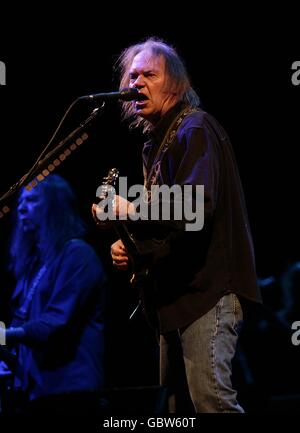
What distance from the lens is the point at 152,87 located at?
2951mm

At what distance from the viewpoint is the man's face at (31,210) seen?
471cm

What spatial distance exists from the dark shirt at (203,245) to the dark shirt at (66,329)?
Result: 166 cm

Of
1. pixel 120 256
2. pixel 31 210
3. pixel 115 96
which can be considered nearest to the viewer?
pixel 120 256

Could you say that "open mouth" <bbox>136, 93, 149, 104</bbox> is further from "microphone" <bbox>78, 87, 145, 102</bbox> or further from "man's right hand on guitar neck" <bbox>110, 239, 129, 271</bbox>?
"man's right hand on guitar neck" <bbox>110, 239, 129, 271</bbox>

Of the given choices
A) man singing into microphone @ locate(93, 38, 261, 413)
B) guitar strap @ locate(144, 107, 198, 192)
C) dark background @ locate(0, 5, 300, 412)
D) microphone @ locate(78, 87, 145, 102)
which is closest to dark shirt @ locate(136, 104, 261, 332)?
man singing into microphone @ locate(93, 38, 261, 413)

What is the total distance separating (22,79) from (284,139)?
2.30 m

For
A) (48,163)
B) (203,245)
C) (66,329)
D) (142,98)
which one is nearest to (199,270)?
(203,245)

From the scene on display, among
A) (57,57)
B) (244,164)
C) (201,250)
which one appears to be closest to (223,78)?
(244,164)

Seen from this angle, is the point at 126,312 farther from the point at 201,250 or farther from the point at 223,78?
the point at 201,250

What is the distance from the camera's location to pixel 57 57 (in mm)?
5566

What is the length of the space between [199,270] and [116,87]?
3.23 m

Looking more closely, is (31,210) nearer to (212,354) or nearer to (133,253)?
(133,253)

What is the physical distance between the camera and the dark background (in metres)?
5.37

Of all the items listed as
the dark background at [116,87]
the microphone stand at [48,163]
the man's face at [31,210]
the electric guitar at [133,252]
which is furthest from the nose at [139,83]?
the dark background at [116,87]
